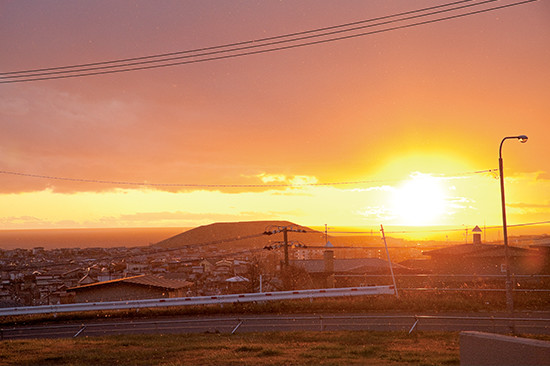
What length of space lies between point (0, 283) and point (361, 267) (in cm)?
5135

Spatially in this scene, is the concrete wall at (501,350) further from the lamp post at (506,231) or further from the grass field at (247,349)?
the lamp post at (506,231)

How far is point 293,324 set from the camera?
27.0 m

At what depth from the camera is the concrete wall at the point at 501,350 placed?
9.59 metres

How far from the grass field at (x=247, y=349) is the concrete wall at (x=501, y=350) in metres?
4.69

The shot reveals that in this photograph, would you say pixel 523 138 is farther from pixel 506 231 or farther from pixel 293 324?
pixel 293 324

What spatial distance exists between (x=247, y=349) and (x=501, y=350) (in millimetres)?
10961

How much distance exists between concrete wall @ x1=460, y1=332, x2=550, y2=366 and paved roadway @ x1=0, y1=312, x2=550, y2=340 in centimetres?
1185

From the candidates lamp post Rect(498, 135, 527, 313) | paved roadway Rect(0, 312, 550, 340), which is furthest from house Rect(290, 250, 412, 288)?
lamp post Rect(498, 135, 527, 313)

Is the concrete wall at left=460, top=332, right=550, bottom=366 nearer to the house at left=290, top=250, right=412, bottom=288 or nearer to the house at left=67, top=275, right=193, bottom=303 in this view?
the house at left=290, top=250, right=412, bottom=288

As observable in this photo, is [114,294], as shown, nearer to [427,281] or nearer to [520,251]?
[427,281]

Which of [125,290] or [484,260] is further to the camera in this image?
[484,260]

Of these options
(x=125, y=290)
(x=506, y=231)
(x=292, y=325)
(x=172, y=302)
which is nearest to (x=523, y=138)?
(x=506, y=231)

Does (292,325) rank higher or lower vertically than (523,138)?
lower

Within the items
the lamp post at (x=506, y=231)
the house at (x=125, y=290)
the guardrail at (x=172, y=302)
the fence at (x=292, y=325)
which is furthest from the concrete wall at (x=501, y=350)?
the house at (x=125, y=290)
